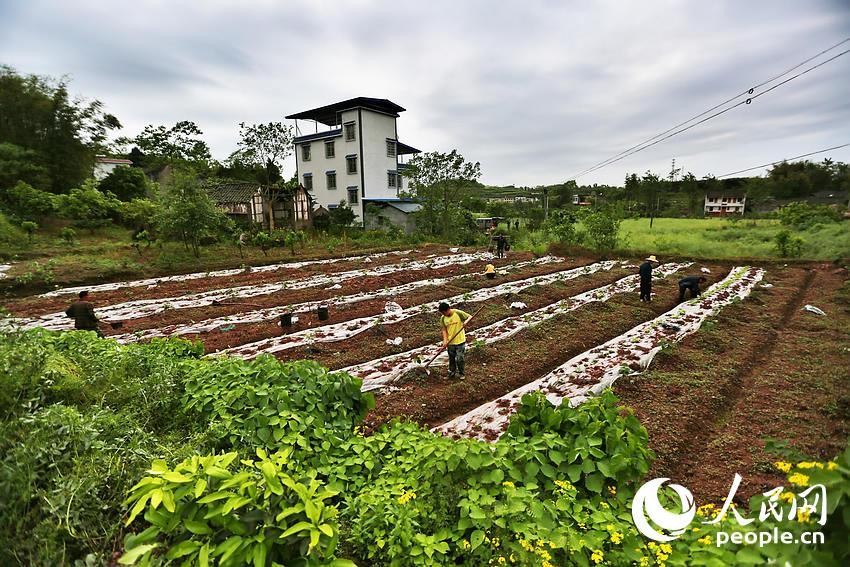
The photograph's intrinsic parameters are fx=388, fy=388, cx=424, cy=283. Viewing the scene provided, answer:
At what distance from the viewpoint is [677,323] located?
33.0ft

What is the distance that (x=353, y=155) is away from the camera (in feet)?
107

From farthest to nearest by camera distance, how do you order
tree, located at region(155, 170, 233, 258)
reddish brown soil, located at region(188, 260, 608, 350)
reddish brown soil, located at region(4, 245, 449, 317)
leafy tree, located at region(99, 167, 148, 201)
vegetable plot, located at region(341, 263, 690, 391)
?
leafy tree, located at region(99, 167, 148, 201) < tree, located at region(155, 170, 233, 258) < reddish brown soil, located at region(4, 245, 449, 317) < reddish brown soil, located at region(188, 260, 608, 350) < vegetable plot, located at region(341, 263, 690, 391)

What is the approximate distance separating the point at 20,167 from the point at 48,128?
→ 3.79m

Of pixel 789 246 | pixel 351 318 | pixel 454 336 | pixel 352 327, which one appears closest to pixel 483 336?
pixel 454 336

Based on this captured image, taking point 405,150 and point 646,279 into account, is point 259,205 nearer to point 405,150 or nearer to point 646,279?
point 405,150

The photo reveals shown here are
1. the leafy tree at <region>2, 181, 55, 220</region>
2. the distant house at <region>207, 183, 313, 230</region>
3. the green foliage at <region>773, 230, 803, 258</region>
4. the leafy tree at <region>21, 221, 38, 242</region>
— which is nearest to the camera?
the leafy tree at <region>21, 221, 38, 242</region>

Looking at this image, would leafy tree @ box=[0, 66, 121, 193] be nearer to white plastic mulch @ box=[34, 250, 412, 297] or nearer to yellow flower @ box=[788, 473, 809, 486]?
white plastic mulch @ box=[34, 250, 412, 297]

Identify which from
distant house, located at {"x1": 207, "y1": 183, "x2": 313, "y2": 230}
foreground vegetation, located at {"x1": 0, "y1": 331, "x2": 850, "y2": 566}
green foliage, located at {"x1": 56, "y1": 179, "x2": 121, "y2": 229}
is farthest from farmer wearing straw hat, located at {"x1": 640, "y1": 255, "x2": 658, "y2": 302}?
green foliage, located at {"x1": 56, "y1": 179, "x2": 121, "y2": 229}

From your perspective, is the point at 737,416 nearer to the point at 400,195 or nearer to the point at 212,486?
the point at 212,486

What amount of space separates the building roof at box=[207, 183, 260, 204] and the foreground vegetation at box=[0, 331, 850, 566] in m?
29.4

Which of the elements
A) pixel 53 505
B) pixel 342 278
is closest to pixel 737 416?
pixel 53 505

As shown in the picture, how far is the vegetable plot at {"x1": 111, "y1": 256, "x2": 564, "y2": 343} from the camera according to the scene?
9.51 metres

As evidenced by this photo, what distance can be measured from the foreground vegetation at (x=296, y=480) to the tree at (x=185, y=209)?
16466mm

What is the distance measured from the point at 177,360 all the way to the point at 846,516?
5.98 metres
